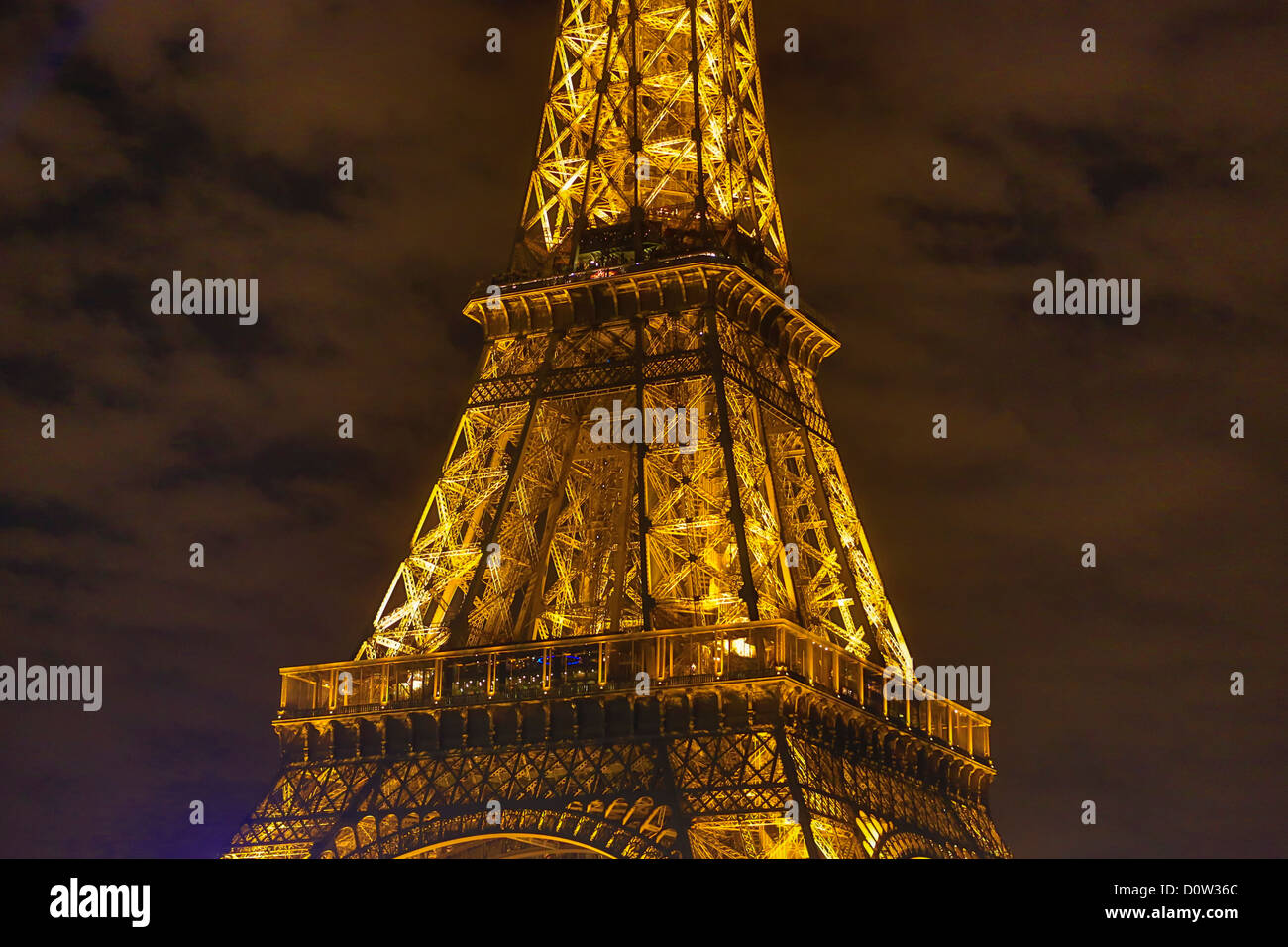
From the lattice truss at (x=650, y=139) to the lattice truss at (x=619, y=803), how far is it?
20191 millimetres

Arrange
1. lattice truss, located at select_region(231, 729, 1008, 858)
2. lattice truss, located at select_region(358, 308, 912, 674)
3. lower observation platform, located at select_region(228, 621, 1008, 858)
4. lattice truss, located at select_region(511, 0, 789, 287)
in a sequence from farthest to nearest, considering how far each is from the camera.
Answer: lattice truss, located at select_region(511, 0, 789, 287)
lattice truss, located at select_region(358, 308, 912, 674)
lower observation platform, located at select_region(228, 621, 1008, 858)
lattice truss, located at select_region(231, 729, 1008, 858)

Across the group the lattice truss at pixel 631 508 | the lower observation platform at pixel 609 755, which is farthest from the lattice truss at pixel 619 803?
the lattice truss at pixel 631 508

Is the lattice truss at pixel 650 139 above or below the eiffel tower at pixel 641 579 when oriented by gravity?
above

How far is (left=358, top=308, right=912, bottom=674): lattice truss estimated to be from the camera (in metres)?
73.4

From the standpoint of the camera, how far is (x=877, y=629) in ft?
253

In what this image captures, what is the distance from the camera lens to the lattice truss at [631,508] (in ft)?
241

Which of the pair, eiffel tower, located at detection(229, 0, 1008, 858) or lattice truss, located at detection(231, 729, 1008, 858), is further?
eiffel tower, located at detection(229, 0, 1008, 858)

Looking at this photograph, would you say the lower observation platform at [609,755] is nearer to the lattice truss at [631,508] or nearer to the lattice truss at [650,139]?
the lattice truss at [631,508]

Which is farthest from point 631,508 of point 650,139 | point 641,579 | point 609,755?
point 650,139

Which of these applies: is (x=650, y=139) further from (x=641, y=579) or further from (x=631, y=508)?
(x=641, y=579)

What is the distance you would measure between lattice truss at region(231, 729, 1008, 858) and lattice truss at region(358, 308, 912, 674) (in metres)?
4.84

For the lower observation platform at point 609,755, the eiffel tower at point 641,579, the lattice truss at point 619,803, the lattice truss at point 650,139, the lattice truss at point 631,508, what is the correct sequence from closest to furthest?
the lattice truss at point 619,803 → the lower observation platform at point 609,755 → the eiffel tower at point 641,579 → the lattice truss at point 631,508 → the lattice truss at point 650,139

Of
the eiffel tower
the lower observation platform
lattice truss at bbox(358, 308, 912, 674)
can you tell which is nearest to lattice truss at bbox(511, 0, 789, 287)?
the eiffel tower

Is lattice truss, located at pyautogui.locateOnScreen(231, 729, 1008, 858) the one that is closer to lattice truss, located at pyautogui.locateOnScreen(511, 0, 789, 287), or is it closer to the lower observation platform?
the lower observation platform
